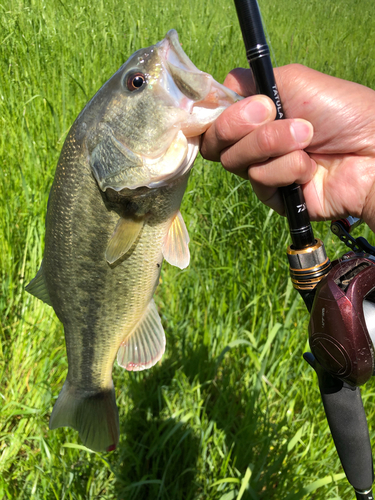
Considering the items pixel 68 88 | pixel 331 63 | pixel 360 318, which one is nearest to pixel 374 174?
pixel 360 318

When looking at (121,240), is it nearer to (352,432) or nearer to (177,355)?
(352,432)

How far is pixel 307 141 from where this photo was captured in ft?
3.88

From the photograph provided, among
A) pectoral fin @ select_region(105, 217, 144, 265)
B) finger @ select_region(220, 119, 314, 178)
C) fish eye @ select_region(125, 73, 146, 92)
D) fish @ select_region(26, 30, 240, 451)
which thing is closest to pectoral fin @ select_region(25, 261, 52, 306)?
fish @ select_region(26, 30, 240, 451)

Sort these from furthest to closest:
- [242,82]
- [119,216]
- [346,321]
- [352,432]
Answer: [242,82] → [119,216] → [352,432] → [346,321]

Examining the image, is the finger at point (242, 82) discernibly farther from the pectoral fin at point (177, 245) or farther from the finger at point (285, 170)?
the pectoral fin at point (177, 245)

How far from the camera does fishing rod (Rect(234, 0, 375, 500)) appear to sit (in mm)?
982

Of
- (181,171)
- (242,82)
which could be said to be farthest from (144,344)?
(242,82)

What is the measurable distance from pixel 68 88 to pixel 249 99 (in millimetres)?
2275

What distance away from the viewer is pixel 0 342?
6.73 ft

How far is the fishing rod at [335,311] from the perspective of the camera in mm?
982

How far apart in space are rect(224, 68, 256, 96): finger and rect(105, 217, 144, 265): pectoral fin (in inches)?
25.8

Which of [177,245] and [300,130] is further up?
[300,130]

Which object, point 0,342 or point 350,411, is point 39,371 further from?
point 350,411

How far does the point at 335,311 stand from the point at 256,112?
2.09 ft
